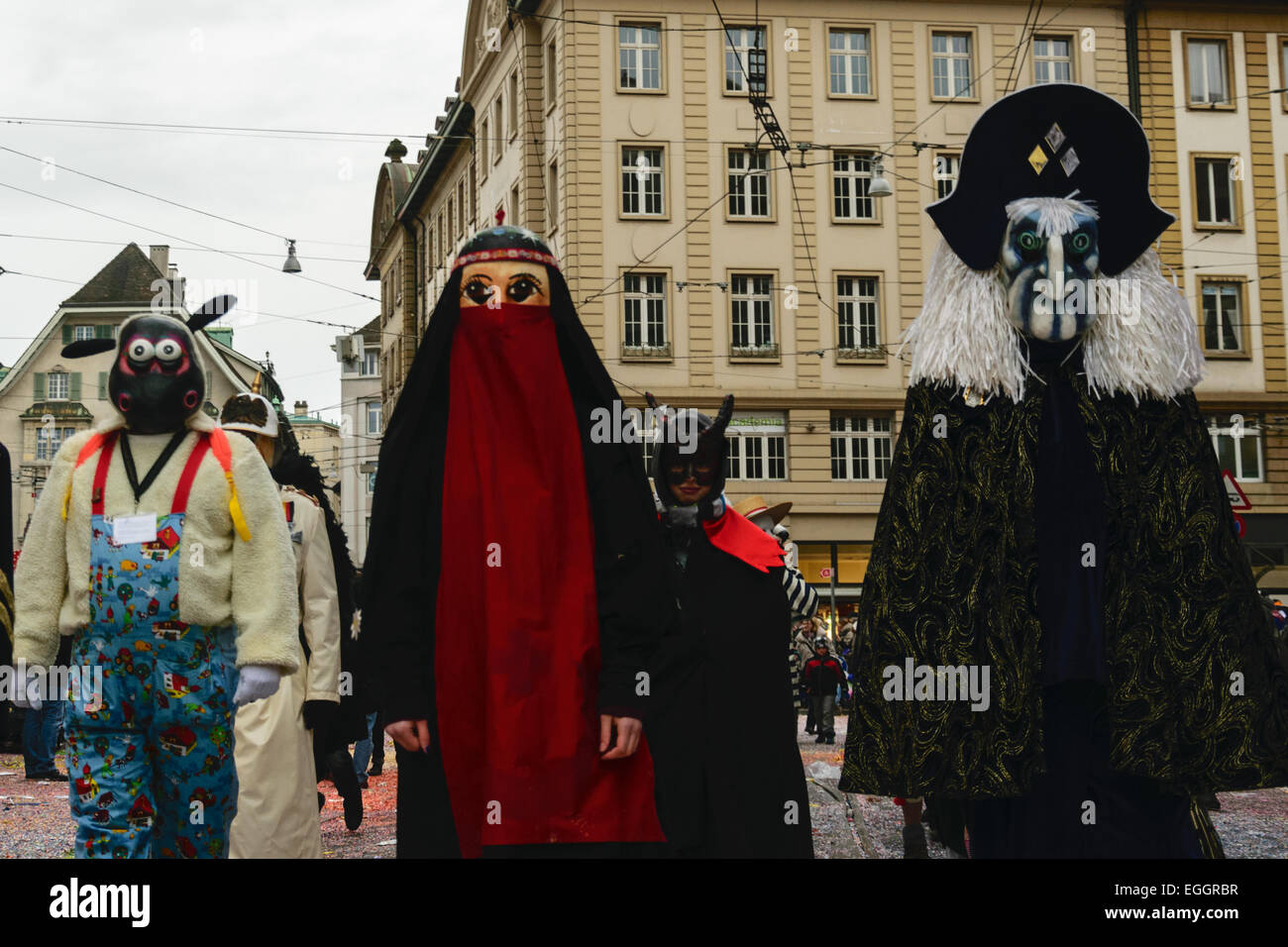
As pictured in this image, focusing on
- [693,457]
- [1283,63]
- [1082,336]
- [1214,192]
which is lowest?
[693,457]

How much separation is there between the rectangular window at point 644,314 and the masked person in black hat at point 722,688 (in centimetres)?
2761

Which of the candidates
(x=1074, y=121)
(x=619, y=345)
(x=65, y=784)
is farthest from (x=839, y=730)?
(x=1074, y=121)

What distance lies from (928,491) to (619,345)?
29.8 metres

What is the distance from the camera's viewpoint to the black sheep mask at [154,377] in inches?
199

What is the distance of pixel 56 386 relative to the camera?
5856cm

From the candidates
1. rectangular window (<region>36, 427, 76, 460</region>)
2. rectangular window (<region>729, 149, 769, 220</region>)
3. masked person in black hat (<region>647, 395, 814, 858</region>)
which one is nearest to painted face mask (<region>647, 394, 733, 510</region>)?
masked person in black hat (<region>647, 395, 814, 858</region>)

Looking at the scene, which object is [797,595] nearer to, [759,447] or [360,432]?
[759,447]

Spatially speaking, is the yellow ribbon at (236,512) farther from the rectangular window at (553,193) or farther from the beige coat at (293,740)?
the rectangular window at (553,193)

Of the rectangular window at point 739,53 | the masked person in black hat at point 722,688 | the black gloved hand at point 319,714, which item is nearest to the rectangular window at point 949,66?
the rectangular window at point 739,53

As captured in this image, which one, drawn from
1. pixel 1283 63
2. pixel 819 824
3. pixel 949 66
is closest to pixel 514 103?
pixel 949 66

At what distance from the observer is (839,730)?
72.0 ft

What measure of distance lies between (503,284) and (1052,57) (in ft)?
113

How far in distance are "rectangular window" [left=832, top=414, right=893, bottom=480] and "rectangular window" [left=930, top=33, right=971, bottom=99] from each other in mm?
7356
